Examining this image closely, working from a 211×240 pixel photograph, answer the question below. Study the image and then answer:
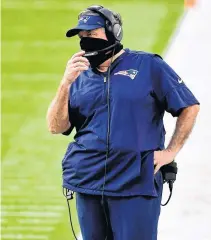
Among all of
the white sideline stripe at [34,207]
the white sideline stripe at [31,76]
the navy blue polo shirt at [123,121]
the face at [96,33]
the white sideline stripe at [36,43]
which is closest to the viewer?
the navy blue polo shirt at [123,121]

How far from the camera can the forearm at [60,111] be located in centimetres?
648

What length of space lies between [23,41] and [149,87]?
787 centimetres

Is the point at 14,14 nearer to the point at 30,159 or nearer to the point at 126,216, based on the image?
the point at 30,159

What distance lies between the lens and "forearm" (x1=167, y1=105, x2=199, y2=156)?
6562 mm

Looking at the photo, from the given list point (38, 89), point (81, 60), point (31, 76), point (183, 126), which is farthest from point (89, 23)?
point (31, 76)

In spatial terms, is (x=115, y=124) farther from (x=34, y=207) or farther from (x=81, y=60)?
(x=34, y=207)

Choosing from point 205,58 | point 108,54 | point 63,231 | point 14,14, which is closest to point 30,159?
point 63,231

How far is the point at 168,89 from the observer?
6.47 metres

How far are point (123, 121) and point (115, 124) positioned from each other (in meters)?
0.05

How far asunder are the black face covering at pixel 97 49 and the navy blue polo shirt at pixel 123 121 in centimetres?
7

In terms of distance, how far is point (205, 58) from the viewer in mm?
12977

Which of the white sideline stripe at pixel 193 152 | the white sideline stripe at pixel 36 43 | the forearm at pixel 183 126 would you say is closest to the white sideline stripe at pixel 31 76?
the white sideline stripe at pixel 36 43

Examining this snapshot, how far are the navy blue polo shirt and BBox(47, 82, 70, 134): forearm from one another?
6 centimetres

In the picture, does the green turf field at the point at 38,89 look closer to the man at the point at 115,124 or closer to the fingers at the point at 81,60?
the man at the point at 115,124
